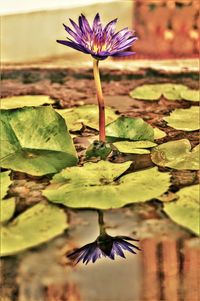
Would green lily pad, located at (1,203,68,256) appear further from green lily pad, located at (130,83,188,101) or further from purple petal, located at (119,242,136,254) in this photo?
green lily pad, located at (130,83,188,101)

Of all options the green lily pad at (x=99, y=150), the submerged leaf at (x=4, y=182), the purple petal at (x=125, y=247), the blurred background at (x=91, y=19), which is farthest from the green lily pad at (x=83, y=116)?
the blurred background at (x=91, y=19)

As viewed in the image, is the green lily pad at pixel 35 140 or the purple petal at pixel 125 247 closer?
Answer: the purple petal at pixel 125 247

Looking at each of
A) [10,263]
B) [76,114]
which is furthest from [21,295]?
[76,114]

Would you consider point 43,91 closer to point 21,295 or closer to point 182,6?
point 21,295

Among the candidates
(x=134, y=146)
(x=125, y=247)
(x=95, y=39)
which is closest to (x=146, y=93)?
(x=134, y=146)

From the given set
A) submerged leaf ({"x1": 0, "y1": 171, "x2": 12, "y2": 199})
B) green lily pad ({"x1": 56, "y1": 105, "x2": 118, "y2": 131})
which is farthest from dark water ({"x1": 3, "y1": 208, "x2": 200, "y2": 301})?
green lily pad ({"x1": 56, "y1": 105, "x2": 118, "y2": 131})

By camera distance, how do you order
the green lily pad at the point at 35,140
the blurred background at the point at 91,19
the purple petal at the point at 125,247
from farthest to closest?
the blurred background at the point at 91,19, the green lily pad at the point at 35,140, the purple petal at the point at 125,247

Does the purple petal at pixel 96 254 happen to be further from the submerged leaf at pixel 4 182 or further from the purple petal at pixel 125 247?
the submerged leaf at pixel 4 182
